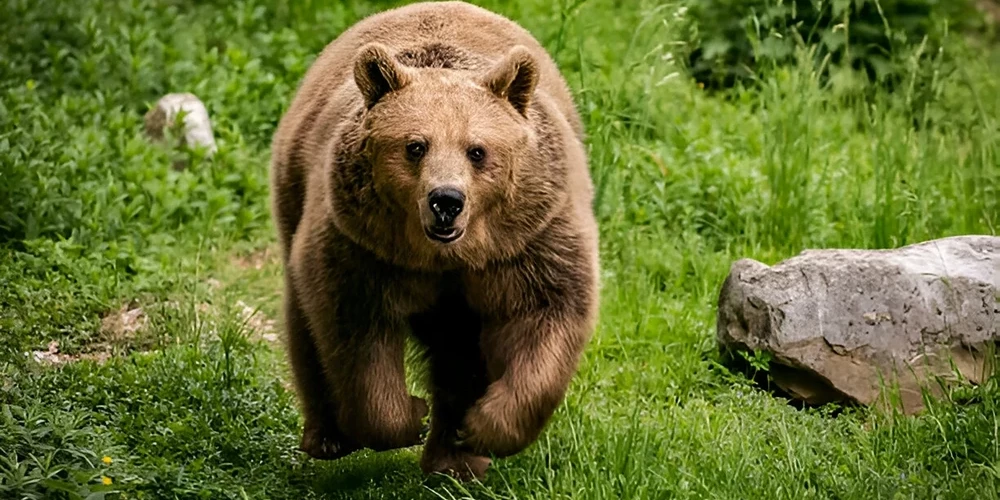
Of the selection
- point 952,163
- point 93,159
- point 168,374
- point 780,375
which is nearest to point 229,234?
point 93,159

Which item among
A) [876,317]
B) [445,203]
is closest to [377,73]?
[445,203]

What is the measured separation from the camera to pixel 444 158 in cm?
476

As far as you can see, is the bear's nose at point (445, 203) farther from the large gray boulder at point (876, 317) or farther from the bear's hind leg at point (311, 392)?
the large gray boulder at point (876, 317)

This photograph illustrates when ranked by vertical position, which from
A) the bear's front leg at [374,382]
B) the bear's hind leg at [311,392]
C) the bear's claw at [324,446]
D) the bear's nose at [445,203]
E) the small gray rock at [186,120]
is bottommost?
the small gray rock at [186,120]

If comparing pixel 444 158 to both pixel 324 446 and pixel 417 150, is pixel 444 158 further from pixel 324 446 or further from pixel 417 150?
pixel 324 446

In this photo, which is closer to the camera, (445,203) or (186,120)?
(445,203)

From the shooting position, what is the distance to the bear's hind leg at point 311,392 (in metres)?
5.76

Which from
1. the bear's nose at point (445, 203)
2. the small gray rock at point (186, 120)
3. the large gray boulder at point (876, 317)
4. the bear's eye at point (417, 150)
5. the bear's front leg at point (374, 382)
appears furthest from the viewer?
the small gray rock at point (186, 120)

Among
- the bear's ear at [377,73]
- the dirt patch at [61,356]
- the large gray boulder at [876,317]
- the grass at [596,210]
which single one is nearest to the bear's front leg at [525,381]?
the grass at [596,210]

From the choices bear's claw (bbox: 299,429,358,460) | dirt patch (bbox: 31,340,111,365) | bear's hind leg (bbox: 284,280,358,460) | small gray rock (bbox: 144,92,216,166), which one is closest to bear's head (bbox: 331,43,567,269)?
bear's hind leg (bbox: 284,280,358,460)

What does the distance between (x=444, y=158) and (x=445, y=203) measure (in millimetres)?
201

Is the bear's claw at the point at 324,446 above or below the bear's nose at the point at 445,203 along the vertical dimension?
below

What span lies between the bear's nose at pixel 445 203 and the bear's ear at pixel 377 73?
55 cm

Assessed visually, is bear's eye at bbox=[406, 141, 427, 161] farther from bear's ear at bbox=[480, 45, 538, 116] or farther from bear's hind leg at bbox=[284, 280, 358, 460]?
bear's hind leg at bbox=[284, 280, 358, 460]
